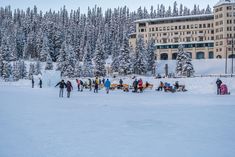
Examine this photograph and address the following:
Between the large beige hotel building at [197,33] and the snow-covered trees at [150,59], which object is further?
the large beige hotel building at [197,33]

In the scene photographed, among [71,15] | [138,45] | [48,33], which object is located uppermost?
[71,15]

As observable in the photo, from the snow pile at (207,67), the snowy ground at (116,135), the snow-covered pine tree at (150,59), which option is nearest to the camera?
the snowy ground at (116,135)

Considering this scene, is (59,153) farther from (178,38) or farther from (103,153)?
(178,38)

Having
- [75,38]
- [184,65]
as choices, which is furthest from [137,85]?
[75,38]

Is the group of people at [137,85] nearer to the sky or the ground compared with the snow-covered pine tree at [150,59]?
nearer to the ground

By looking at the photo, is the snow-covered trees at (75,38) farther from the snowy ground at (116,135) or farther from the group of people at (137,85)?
the snowy ground at (116,135)

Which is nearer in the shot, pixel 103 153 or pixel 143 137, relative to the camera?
pixel 103 153

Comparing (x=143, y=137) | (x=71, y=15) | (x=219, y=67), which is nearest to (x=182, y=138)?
(x=143, y=137)

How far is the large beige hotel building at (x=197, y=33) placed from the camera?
95.3 meters

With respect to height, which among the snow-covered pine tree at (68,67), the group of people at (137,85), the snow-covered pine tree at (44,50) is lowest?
the group of people at (137,85)

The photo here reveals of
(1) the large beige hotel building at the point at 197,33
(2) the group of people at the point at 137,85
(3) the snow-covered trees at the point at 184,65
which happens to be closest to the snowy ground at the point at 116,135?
(2) the group of people at the point at 137,85

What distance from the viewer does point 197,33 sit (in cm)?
10369

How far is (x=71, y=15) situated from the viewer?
550 ft

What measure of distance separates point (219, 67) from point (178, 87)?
55.0 metres
